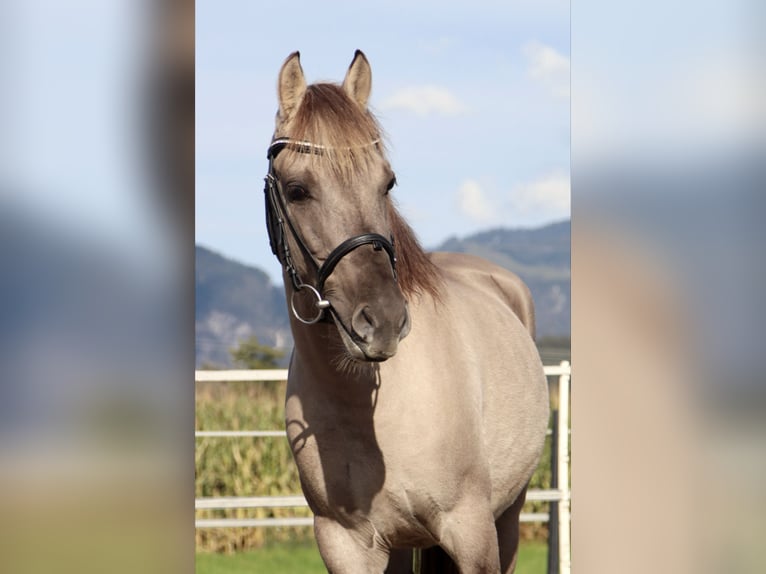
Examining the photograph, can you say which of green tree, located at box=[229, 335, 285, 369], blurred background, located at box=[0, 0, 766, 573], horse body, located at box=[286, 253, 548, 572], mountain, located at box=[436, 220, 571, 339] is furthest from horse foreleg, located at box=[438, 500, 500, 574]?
mountain, located at box=[436, 220, 571, 339]

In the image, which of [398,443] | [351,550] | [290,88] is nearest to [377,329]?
[398,443]

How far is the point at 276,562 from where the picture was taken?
7.38m

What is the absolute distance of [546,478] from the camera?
8586mm

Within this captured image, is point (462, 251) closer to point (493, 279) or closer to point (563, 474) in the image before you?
point (563, 474)

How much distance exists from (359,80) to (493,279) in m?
1.67

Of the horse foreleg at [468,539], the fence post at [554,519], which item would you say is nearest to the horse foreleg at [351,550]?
the horse foreleg at [468,539]

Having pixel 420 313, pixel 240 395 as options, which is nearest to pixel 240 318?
pixel 240 395

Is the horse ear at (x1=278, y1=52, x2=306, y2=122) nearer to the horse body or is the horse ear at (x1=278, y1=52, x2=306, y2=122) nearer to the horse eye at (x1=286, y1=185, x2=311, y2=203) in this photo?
the horse eye at (x1=286, y1=185, x2=311, y2=203)

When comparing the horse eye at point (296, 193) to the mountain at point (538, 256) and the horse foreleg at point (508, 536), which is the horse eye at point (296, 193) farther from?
the mountain at point (538, 256)

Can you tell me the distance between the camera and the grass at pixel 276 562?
23.4 ft
